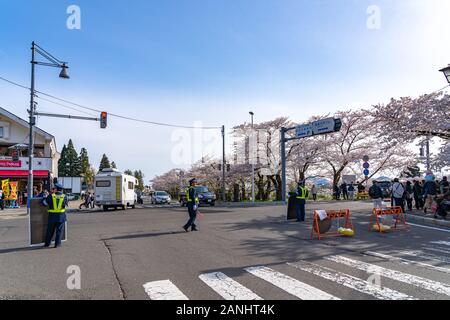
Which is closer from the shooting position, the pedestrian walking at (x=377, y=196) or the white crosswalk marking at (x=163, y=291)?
the white crosswalk marking at (x=163, y=291)

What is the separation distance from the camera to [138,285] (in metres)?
5.76

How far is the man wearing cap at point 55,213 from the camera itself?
9578mm

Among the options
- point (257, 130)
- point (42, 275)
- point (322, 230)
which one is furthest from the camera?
point (257, 130)

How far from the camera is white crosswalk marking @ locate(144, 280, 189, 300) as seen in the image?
5.11 m

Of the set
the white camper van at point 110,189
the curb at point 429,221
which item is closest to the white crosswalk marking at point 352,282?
the curb at point 429,221

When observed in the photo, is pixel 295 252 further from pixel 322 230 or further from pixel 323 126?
pixel 323 126

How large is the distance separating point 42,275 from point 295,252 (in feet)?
17.7

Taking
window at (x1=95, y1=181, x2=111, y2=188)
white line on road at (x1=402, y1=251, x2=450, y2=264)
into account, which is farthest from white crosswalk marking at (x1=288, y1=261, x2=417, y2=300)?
window at (x1=95, y1=181, x2=111, y2=188)

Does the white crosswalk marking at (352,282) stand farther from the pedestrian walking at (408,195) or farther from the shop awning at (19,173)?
the shop awning at (19,173)

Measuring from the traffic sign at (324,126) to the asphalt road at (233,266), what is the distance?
16.3 metres

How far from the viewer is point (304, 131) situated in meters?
29.8

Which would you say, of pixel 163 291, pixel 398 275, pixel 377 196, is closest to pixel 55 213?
pixel 163 291

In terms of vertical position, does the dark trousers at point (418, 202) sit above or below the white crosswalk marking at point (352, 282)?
above
